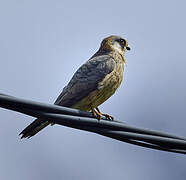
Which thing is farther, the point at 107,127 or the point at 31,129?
the point at 31,129

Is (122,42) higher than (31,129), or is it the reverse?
(122,42)

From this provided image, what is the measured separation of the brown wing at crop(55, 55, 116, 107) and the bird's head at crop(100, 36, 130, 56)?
1030 mm

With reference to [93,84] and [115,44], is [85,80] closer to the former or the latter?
[93,84]

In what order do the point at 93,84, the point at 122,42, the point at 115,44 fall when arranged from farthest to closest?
the point at 122,42, the point at 115,44, the point at 93,84

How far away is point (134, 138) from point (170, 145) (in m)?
0.33

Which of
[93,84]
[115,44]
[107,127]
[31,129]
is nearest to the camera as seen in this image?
[107,127]

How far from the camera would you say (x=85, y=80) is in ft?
22.6

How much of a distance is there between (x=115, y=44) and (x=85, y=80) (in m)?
2.20

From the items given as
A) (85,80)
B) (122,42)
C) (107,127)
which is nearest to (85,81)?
(85,80)

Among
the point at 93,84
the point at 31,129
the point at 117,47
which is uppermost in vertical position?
the point at 117,47

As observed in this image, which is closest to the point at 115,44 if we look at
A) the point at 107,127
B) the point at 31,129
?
the point at 31,129

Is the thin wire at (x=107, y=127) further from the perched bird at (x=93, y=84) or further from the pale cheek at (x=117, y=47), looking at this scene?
the pale cheek at (x=117, y=47)

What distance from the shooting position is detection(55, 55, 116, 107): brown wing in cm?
650

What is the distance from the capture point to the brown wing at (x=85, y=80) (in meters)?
6.50
